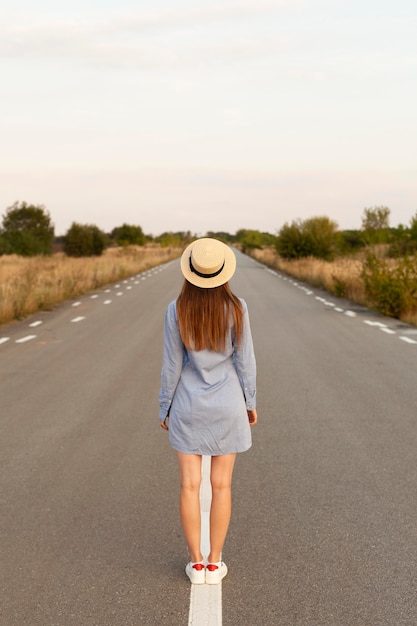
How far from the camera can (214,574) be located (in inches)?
158

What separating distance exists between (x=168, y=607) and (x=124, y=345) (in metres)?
9.75

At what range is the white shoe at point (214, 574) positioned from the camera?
13.2 ft

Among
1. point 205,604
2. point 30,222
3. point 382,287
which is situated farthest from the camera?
point 30,222

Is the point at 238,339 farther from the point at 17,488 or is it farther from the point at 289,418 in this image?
the point at 289,418

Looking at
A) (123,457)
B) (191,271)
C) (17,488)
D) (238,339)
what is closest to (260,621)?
(238,339)

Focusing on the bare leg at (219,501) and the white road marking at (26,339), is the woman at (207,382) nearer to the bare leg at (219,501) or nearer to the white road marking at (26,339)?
the bare leg at (219,501)

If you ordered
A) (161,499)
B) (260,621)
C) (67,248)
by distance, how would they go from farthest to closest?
(67,248)
(161,499)
(260,621)

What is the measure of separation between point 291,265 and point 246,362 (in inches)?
1623

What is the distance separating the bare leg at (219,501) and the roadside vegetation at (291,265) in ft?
45.9

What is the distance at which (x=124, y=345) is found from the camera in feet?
43.9

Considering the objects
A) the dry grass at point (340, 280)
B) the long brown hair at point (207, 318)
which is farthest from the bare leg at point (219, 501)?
the dry grass at point (340, 280)

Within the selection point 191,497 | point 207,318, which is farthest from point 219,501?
point 207,318

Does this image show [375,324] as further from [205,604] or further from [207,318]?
[205,604]

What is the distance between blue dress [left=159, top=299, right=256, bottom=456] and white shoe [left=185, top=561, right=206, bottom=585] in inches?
22.3
